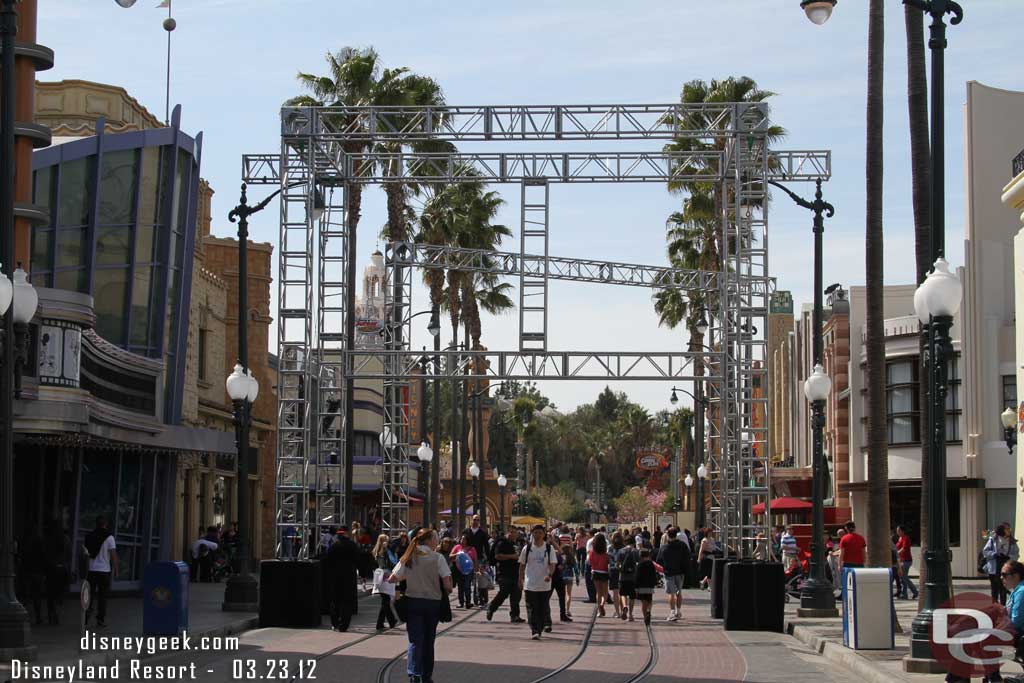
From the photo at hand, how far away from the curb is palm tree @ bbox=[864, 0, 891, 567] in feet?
8.60

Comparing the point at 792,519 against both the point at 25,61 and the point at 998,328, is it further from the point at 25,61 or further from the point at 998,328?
the point at 25,61

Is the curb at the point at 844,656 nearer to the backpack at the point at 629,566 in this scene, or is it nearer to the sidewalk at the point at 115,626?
the backpack at the point at 629,566

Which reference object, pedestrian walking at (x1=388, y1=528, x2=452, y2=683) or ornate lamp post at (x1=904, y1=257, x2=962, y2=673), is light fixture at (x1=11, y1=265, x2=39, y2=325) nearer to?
pedestrian walking at (x1=388, y1=528, x2=452, y2=683)

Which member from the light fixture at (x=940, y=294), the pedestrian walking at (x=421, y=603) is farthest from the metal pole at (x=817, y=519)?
the pedestrian walking at (x=421, y=603)

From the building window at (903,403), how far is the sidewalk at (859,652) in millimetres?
18359

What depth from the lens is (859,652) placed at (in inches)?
792

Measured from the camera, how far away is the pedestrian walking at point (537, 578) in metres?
24.0

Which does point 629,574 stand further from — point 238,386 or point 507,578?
point 238,386

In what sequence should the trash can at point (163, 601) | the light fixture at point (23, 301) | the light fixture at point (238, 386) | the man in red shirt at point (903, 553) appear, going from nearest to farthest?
the light fixture at point (23, 301) < the trash can at point (163, 601) < the light fixture at point (238, 386) < the man in red shirt at point (903, 553)

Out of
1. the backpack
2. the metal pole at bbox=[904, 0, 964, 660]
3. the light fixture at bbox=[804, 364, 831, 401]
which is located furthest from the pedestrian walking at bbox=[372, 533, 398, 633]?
the metal pole at bbox=[904, 0, 964, 660]

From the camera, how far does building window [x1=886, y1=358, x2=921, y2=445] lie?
48812 mm

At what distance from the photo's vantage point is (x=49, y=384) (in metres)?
26.3

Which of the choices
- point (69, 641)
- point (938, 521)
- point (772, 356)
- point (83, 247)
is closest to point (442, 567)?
point (938, 521)

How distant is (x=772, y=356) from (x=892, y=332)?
24.0m
